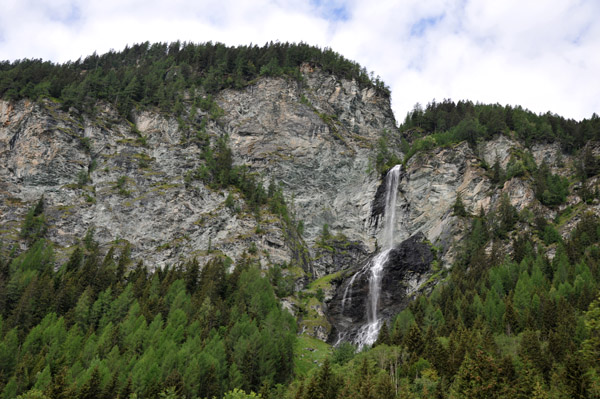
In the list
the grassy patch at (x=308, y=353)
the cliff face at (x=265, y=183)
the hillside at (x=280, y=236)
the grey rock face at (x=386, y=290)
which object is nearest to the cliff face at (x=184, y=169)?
the cliff face at (x=265, y=183)

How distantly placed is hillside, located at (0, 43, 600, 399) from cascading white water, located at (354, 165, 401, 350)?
2.98 ft

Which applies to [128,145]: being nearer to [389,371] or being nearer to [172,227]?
[172,227]

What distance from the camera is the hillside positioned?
215 feet

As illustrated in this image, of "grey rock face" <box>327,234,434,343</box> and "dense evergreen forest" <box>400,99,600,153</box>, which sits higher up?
"dense evergreen forest" <box>400,99,600,153</box>

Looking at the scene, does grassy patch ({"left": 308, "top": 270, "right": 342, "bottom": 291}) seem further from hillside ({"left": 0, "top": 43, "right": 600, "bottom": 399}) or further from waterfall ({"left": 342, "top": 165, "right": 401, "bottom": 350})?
waterfall ({"left": 342, "top": 165, "right": 401, "bottom": 350})

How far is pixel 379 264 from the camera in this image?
115438 mm

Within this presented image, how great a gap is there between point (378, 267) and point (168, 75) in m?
119

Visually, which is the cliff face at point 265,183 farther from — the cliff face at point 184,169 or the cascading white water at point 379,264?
the cascading white water at point 379,264

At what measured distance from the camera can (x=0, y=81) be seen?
14512 centimetres

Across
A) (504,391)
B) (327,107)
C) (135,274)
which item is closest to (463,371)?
(504,391)

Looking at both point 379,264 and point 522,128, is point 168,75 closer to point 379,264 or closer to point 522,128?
point 379,264

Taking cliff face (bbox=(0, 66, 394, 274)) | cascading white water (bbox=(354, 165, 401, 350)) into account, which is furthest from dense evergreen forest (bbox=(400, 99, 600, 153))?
cliff face (bbox=(0, 66, 394, 274))

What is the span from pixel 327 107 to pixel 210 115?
146ft

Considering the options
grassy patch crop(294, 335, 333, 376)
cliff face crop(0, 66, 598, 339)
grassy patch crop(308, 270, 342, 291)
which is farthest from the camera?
grassy patch crop(308, 270, 342, 291)
